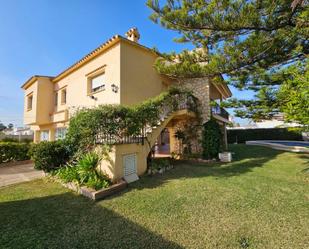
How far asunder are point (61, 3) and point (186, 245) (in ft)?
38.1

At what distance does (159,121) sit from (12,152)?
37.2 feet

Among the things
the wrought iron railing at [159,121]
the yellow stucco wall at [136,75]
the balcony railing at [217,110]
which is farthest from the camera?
the balcony railing at [217,110]

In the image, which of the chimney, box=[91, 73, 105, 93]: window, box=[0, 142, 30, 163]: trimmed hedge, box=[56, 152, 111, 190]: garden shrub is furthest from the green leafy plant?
Answer: the chimney

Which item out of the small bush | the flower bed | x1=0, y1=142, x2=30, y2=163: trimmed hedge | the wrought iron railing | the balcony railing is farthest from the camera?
the balcony railing

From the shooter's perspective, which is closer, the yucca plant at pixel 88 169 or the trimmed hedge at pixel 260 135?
the yucca plant at pixel 88 169

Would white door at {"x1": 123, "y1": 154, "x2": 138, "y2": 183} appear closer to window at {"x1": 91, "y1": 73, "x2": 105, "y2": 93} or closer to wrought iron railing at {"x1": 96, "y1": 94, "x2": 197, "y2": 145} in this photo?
wrought iron railing at {"x1": 96, "y1": 94, "x2": 197, "y2": 145}

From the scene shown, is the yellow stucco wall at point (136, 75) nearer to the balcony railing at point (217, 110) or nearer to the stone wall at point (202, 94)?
the stone wall at point (202, 94)

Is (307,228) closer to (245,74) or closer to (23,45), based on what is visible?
(245,74)

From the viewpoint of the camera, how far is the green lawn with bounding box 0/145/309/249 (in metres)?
3.51

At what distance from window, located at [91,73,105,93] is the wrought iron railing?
176 inches

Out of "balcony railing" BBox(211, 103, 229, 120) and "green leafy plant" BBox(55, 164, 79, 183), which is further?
"balcony railing" BBox(211, 103, 229, 120)

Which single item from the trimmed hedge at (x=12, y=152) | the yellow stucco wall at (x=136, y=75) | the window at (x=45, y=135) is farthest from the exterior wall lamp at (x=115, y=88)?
the window at (x=45, y=135)

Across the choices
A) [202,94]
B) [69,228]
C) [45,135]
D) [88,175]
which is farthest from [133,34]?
[45,135]

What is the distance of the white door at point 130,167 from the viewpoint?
738cm
